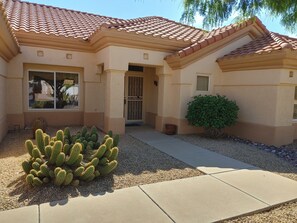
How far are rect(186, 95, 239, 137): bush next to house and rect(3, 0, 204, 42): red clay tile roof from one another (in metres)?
2.94

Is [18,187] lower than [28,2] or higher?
lower

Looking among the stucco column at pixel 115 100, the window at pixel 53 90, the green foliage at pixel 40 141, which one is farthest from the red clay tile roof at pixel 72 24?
the green foliage at pixel 40 141

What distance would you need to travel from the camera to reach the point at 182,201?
14.2 feet

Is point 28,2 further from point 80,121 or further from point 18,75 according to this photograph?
point 80,121

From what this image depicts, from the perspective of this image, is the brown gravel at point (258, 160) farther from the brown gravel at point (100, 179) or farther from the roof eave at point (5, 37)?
the roof eave at point (5, 37)

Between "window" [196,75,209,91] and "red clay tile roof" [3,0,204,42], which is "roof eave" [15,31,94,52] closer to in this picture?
"red clay tile roof" [3,0,204,42]

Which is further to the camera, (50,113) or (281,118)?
(50,113)

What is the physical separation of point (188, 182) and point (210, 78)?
6494 millimetres

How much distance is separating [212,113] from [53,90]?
7.04 metres

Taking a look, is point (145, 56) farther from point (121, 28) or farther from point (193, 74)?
point (193, 74)

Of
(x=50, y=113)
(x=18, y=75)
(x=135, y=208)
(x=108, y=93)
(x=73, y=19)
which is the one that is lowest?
(x=135, y=208)

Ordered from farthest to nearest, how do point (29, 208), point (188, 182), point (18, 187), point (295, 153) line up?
1. point (295, 153)
2. point (188, 182)
3. point (18, 187)
4. point (29, 208)

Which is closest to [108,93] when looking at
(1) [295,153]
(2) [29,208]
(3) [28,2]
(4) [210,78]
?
(4) [210,78]

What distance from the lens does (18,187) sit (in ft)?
15.1
